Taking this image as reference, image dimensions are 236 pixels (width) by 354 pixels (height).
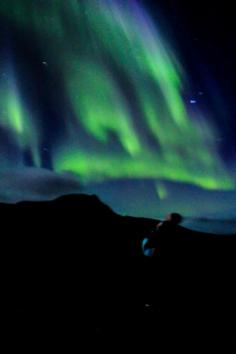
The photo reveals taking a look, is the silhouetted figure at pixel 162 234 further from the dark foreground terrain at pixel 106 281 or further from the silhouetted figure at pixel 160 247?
the dark foreground terrain at pixel 106 281

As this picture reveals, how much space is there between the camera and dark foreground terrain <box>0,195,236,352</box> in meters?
6.61

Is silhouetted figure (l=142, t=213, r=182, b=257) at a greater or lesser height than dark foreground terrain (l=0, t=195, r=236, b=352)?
greater

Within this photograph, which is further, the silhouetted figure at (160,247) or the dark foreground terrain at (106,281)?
the dark foreground terrain at (106,281)

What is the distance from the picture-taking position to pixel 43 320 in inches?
285

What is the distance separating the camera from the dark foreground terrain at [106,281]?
6.61 metres

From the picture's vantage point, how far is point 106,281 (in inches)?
955


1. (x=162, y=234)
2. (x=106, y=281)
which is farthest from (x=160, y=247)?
(x=106, y=281)

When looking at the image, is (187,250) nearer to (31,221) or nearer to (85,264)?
(85,264)

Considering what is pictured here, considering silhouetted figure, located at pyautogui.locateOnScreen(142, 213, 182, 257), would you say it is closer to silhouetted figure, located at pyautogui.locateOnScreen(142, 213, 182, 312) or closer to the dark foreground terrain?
silhouetted figure, located at pyautogui.locateOnScreen(142, 213, 182, 312)

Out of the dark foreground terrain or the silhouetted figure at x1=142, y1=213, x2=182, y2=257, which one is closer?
the silhouetted figure at x1=142, y1=213, x2=182, y2=257

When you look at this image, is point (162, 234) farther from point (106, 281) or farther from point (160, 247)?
point (106, 281)

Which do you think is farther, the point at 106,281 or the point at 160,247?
the point at 106,281

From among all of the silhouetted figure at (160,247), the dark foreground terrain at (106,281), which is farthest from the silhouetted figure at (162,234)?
the dark foreground terrain at (106,281)

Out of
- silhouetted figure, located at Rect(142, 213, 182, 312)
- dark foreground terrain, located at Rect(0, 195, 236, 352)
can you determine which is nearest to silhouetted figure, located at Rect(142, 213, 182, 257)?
silhouetted figure, located at Rect(142, 213, 182, 312)
